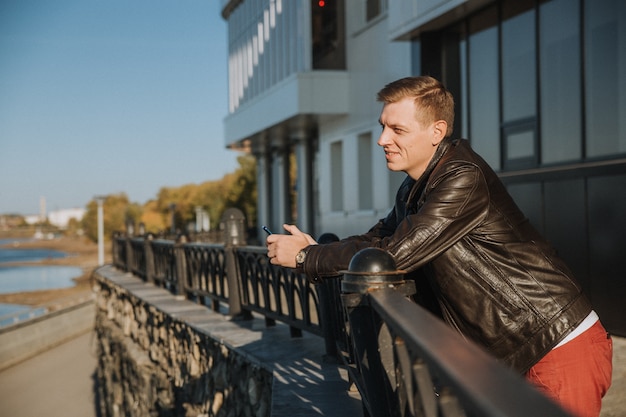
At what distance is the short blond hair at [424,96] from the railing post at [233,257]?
7.15m

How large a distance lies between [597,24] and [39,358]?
3238cm

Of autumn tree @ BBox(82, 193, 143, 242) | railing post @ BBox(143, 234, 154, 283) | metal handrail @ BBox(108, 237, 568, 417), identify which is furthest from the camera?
autumn tree @ BBox(82, 193, 143, 242)

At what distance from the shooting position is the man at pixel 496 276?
2.57 meters

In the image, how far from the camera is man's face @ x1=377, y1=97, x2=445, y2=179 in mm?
2805

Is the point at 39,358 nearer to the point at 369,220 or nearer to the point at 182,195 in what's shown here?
the point at 369,220

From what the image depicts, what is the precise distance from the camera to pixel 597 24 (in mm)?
9859

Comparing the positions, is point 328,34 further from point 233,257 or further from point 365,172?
point 233,257

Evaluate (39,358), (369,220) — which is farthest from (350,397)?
(39,358)

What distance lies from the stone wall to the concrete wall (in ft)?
50.6

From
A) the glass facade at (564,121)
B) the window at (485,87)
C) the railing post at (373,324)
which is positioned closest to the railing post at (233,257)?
the glass facade at (564,121)

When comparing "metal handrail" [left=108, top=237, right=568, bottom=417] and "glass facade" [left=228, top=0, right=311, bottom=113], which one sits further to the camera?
"glass facade" [left=228, top=0, right=311, bottom=113]

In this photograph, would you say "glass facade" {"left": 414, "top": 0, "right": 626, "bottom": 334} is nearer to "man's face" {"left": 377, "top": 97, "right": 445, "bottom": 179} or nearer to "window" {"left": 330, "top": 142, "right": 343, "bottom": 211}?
"man's face" {"left": 377, "top": 97, "right": 445, "bottom": 179}

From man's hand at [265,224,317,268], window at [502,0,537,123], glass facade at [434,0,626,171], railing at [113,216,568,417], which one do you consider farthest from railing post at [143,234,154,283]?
man's hand at [265,224,317,268]

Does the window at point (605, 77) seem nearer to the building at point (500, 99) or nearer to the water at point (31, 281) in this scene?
the building at point (500, 99)
